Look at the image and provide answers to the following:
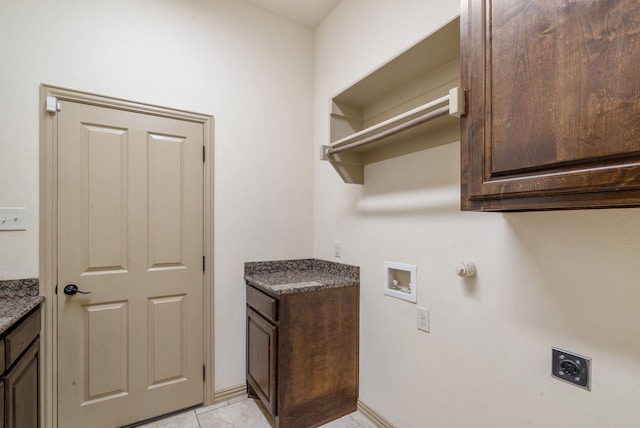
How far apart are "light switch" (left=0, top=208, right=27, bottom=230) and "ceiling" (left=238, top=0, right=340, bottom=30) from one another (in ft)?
6.76

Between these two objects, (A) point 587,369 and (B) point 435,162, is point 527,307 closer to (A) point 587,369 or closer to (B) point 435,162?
(A) point 587,369

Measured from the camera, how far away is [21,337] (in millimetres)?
1382

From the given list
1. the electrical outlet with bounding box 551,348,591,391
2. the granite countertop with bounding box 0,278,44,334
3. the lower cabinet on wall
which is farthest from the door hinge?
the electrical outlet with bounding box 551,348,591,391

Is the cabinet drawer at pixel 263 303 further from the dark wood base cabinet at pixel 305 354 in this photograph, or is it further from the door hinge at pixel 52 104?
the door hinge at pixel 52 104

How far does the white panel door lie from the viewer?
175 centimetres

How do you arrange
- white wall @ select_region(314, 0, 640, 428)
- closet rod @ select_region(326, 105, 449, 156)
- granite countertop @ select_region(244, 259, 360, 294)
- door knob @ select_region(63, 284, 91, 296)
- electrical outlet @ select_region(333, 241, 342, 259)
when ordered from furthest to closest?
1. electrical outlet @ select_region(333, 241, 342, 259)
2. granite countertop @ select_region(244, 259, 360, 294)
3. door knob @ select_region(63, 284, 91, 296)
4. closet rod @ select_region(326, 105, 449, 156)
5. white wall @ select_region(314, 0, 640, 428)

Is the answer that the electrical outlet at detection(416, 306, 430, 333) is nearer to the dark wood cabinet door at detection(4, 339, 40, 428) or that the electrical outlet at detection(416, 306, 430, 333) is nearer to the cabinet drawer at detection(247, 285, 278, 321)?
the cabinet drawer at detection(247, 285, 278, 321)

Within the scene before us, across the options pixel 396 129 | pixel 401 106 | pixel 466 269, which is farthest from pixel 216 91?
pixel 466 269

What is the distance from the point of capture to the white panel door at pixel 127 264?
→ 175 cm

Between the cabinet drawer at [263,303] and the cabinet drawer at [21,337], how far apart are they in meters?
1.16

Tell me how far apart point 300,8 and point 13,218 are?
236cm

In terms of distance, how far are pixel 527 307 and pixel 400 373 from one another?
2.86 feet

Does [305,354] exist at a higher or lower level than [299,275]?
lower

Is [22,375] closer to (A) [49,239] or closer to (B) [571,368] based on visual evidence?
(A) [49,239]
